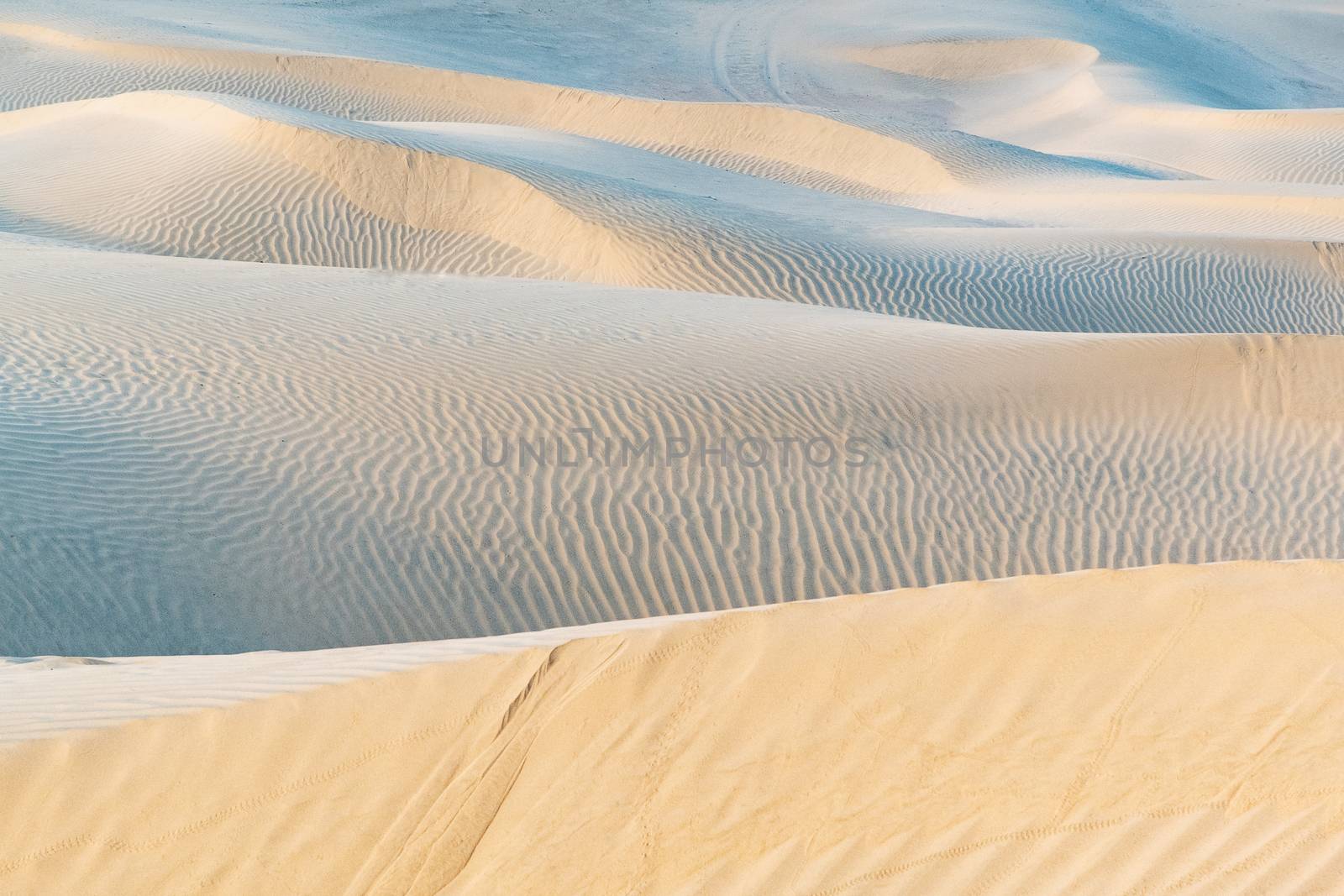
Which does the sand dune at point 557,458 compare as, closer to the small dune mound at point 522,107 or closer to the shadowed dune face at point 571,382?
the shadowed dune face at point 571,382

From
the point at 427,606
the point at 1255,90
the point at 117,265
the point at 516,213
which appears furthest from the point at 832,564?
the point at 1255,90

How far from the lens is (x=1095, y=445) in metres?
8.16

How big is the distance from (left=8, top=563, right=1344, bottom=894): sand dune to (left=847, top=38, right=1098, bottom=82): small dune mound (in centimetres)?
2761

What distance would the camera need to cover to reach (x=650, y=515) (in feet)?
22.7

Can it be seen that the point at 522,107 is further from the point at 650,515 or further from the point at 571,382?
the point at 650,515

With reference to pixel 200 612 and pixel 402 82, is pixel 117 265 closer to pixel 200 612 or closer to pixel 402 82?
pixel 200 612

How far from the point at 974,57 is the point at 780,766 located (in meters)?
29.1

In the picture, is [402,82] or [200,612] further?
[402,82]

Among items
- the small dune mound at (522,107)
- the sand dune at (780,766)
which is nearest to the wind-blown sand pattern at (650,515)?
the sand dune at (780,766)

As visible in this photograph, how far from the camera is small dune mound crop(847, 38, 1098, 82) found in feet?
95.7

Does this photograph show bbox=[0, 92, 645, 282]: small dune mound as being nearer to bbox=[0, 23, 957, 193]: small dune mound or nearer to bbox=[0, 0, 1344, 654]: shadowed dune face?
bbox=[0, 0, 1344, 654]: shadowed dune face

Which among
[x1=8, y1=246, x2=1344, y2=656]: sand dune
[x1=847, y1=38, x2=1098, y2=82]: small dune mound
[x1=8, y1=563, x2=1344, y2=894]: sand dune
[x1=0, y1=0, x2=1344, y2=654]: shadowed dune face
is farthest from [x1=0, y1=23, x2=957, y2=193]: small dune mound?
[x1=8, y1=563, x2=1344, y2=894]: sand dune

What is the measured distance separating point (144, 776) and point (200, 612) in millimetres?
2664

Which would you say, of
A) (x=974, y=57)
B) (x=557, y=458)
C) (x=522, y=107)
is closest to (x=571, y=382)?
(x=557, y=458)
